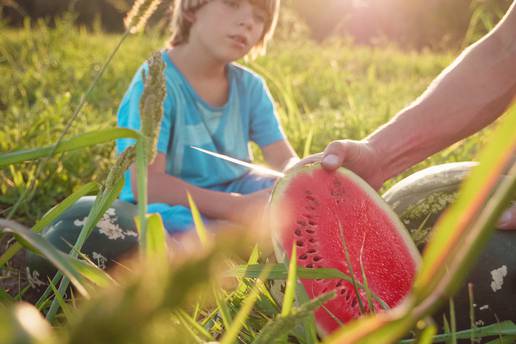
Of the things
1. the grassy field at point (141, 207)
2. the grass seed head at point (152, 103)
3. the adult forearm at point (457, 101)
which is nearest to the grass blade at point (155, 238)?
the grassy field at point (141, 207)

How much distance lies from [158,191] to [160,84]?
1.80 metres

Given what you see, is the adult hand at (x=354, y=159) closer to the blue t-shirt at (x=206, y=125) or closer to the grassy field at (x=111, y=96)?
the grassy field at (x=111, y=96)

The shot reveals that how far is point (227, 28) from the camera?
2914 millimetres

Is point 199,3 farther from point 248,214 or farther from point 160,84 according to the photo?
point 160,84

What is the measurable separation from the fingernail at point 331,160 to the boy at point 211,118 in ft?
3.18

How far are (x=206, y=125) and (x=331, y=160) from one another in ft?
4.88

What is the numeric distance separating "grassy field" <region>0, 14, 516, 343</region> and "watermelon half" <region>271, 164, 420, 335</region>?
0.11m

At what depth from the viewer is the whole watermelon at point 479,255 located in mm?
1678

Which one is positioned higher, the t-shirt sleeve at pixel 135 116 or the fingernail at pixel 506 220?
the t-shirt sleeve at pixel 135 116

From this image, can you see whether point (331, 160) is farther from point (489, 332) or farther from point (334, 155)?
point (489, 332)

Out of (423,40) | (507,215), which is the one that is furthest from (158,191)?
(423,40)

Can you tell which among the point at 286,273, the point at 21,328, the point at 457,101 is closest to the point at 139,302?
the point at 21,328

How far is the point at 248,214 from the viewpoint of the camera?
8.72 ft

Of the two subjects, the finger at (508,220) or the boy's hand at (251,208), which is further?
the boy's hand at (251,208)
